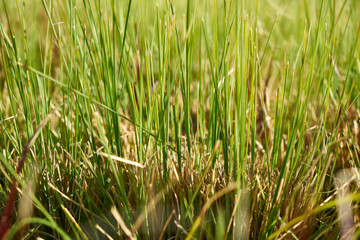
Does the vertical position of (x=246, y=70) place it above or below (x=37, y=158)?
above

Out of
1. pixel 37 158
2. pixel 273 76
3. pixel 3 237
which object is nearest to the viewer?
pixel 3 237

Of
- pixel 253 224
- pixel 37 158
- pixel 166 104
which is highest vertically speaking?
pixel 166 104

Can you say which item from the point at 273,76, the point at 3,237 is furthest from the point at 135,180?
the point at 273,76

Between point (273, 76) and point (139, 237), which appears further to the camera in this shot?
point (273, 76)

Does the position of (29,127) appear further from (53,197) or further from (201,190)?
(201,190)

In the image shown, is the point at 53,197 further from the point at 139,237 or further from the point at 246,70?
the point at 246,70

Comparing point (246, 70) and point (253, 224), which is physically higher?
point (246, 70)

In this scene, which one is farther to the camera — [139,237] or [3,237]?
[139,237]

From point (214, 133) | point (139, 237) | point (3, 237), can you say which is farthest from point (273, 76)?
point (3, 237)

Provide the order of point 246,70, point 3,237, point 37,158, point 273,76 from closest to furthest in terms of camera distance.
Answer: point 3,237
point 246,70
point 37,158
point 273,76
